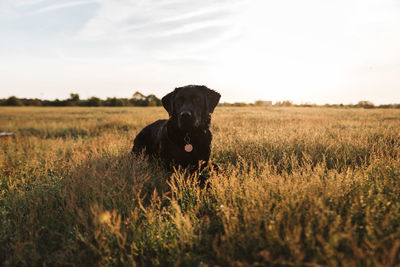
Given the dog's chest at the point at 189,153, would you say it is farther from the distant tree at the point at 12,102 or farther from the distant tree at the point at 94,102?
the distant tree at the point at 12,102

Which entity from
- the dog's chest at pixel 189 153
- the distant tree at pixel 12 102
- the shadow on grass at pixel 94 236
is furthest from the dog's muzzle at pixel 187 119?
the distant tree at pixel 12 102

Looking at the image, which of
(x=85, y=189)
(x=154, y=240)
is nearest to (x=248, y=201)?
(x=154, y=240)

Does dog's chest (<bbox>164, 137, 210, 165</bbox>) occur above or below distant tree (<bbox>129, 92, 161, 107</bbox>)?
below

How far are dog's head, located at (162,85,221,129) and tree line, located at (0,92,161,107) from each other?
58971mm

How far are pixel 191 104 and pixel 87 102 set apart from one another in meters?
71.4

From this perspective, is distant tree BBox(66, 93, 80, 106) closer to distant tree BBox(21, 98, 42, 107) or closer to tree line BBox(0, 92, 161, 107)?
tree line BBox(0, 92, 161, 107)

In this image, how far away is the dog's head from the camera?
326cm

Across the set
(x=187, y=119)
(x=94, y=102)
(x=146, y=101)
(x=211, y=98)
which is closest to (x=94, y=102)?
(x=94, y=102)

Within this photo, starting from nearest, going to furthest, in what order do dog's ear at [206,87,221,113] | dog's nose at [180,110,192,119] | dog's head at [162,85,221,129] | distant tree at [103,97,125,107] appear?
1. dog's nose at [180,110,192,119]
2. dog's head at [162,85,221,129]
3. dog's ear at [206,87,221,113]
4. distant tree at [103,97,125,107]

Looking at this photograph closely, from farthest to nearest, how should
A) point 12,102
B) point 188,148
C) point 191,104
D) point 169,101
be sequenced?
point 12,102 → point 169,101 → point 188,148 → point 191,104

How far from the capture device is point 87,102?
65500 mm

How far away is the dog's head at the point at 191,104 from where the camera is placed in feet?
10.7

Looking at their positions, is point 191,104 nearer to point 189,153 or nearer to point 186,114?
point 186,114

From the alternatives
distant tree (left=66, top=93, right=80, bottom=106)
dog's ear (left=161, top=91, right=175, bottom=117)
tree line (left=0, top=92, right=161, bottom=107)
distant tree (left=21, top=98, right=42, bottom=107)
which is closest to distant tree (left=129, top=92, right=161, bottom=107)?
tree line (left=0, top=92, right=161, bottom=107)
